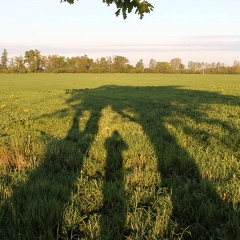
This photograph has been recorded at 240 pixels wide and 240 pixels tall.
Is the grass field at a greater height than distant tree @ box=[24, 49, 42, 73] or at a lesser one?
lesser

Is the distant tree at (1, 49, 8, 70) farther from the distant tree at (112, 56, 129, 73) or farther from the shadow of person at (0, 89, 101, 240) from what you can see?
the shadow of person at (0, 89, 101, 240)

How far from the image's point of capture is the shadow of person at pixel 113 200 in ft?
8.84

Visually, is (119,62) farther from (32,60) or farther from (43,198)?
(43,198)

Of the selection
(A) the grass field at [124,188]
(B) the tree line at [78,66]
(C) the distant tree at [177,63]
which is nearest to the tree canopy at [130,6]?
(A) the grass field at [124,188]

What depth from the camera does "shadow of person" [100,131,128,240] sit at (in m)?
2.70

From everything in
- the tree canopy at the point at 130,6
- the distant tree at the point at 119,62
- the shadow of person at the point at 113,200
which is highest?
the distant tree at the point at 119,62

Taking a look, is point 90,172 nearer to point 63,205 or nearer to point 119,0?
point 63,205

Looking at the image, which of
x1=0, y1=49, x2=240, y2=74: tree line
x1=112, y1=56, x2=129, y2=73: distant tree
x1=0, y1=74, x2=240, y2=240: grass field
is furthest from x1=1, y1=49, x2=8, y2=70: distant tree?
x1=0, y1=74, x2=240, y2=240: grass field

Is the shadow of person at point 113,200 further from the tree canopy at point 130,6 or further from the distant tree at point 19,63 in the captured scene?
the distant tree at point 19,63

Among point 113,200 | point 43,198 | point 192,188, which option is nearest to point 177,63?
point 192,188

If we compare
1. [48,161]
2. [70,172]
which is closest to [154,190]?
[70,172]

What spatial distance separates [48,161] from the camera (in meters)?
4.84

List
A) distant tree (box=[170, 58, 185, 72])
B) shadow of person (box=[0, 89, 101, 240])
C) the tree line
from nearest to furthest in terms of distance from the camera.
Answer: shadow of person (box=[0, 89, 101, 240]), the tree line, distant tree (box=[170, 58, 185, 72])

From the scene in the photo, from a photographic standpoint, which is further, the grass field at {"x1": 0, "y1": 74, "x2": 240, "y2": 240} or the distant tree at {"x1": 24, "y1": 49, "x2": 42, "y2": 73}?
the distant tree at {"x1": 24, "y1": 49, "x2": 42, "y2": 73}
